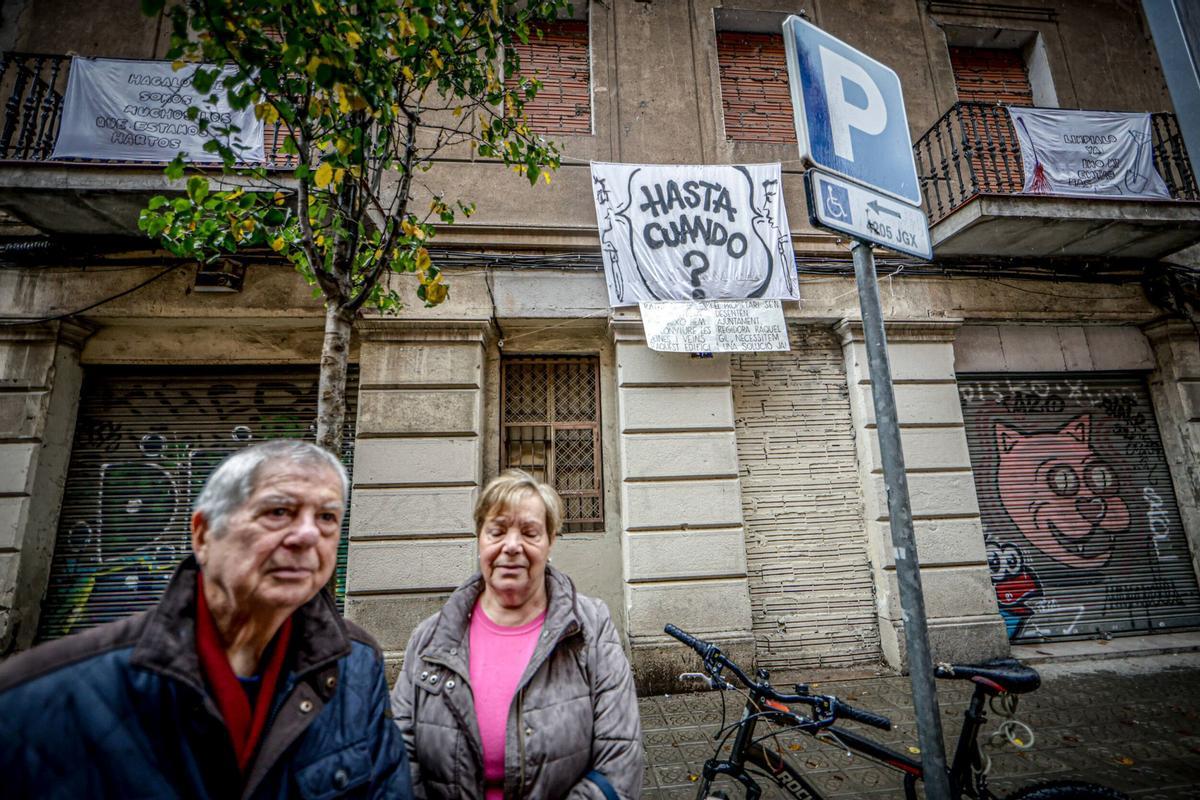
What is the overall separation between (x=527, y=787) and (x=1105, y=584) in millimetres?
7792

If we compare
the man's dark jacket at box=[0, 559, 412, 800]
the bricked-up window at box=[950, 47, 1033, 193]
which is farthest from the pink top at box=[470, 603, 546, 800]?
the bricked-up window at box=[950, 47, 1033, 193]

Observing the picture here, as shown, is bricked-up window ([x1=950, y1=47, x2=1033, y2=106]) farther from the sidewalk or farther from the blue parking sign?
the sidewalk

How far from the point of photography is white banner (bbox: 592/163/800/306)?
574cm

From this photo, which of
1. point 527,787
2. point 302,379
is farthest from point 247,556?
point 302,379

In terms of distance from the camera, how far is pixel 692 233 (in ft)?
19.3

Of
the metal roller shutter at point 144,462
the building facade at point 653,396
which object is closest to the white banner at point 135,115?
the building facade at point 653,396

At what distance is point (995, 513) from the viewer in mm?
6152

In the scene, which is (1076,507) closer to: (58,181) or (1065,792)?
(1065,792)

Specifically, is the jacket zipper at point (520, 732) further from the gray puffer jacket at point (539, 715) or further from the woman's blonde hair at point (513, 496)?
the woman's blonde hair at point (513, 496)

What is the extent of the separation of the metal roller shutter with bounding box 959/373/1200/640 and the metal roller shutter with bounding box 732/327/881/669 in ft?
5.60

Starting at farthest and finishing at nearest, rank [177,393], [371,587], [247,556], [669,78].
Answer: [669,78]
[177,393]
[371,587]
[247,556]

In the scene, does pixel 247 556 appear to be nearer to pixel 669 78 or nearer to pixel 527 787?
pixel 527 787

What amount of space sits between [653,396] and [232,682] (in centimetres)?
471

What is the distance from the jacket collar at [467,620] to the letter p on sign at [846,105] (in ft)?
6.44
